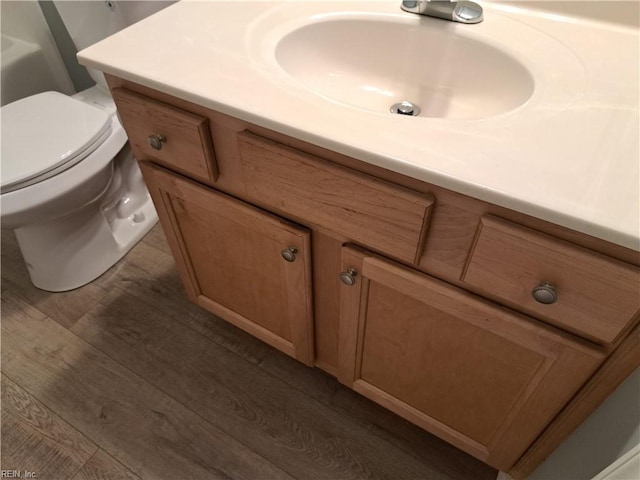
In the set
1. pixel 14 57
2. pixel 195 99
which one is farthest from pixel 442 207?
pixel 14 57

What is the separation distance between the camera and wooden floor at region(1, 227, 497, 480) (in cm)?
106

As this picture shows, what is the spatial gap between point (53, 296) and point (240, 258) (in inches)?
33.7

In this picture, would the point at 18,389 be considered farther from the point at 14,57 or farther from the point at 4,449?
the point at 14,57

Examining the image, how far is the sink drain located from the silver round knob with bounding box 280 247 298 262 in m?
0.31

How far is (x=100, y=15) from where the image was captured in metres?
1.24

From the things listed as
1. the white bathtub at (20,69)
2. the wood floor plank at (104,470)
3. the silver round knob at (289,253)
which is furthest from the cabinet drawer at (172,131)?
the white bathtub at (20,69)

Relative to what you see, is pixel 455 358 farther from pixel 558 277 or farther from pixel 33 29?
pixel 33 29

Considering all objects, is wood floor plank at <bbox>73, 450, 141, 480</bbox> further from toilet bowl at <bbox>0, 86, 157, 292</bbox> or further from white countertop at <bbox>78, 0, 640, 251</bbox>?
white countertop at <bbox>78, 0, 640, 251</bbox>

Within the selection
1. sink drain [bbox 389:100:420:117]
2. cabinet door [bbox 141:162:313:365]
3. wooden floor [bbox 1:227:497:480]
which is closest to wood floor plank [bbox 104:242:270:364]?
wooden floor [bbox 1:227:497:480]

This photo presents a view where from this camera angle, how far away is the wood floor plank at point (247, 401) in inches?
41.8

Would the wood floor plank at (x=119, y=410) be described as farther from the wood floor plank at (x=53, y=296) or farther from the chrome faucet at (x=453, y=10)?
the chrome faucet at (x=453, y=10)

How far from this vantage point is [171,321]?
1.33 metres

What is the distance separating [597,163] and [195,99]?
1.75 feet

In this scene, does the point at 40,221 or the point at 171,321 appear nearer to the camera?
the point at 40,221
